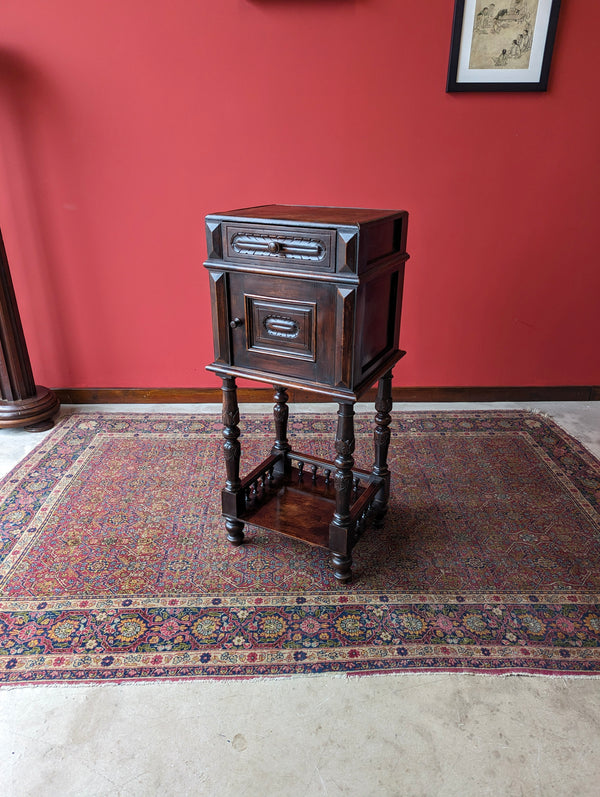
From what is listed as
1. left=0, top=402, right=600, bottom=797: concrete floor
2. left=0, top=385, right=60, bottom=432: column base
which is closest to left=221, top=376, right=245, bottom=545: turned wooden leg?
left=0, top=402, right=600, bottom=797: concrete floor

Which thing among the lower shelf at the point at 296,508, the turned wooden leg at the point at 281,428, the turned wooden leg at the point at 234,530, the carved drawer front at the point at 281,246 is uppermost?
the carved drawer front at the point at 281,246

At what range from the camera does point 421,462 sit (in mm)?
2719

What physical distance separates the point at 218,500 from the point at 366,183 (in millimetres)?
1835

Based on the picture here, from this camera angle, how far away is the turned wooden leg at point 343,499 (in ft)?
5.81

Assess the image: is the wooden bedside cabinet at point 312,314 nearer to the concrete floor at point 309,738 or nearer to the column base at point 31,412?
the concrete floor at point 309,738

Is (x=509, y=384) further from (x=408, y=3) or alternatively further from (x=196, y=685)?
(x=196, y=685)

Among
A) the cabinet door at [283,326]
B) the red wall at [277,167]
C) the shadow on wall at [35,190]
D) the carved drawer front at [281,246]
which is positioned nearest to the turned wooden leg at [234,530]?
the cabinet door at [283,326]

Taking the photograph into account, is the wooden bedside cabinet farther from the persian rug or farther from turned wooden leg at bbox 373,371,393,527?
the persian rug

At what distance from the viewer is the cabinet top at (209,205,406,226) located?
62.6 inches

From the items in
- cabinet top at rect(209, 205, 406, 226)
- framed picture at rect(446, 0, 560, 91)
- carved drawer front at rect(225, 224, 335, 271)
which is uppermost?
framed picture at rect(446, 0, 560, 91)

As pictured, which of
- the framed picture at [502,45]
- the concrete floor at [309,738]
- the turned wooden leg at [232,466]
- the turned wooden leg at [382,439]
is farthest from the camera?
the framed picture at [502,45]

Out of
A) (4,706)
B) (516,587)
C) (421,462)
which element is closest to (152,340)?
(421,462)

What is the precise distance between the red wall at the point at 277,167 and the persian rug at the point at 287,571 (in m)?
0.74

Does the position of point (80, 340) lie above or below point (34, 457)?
above
